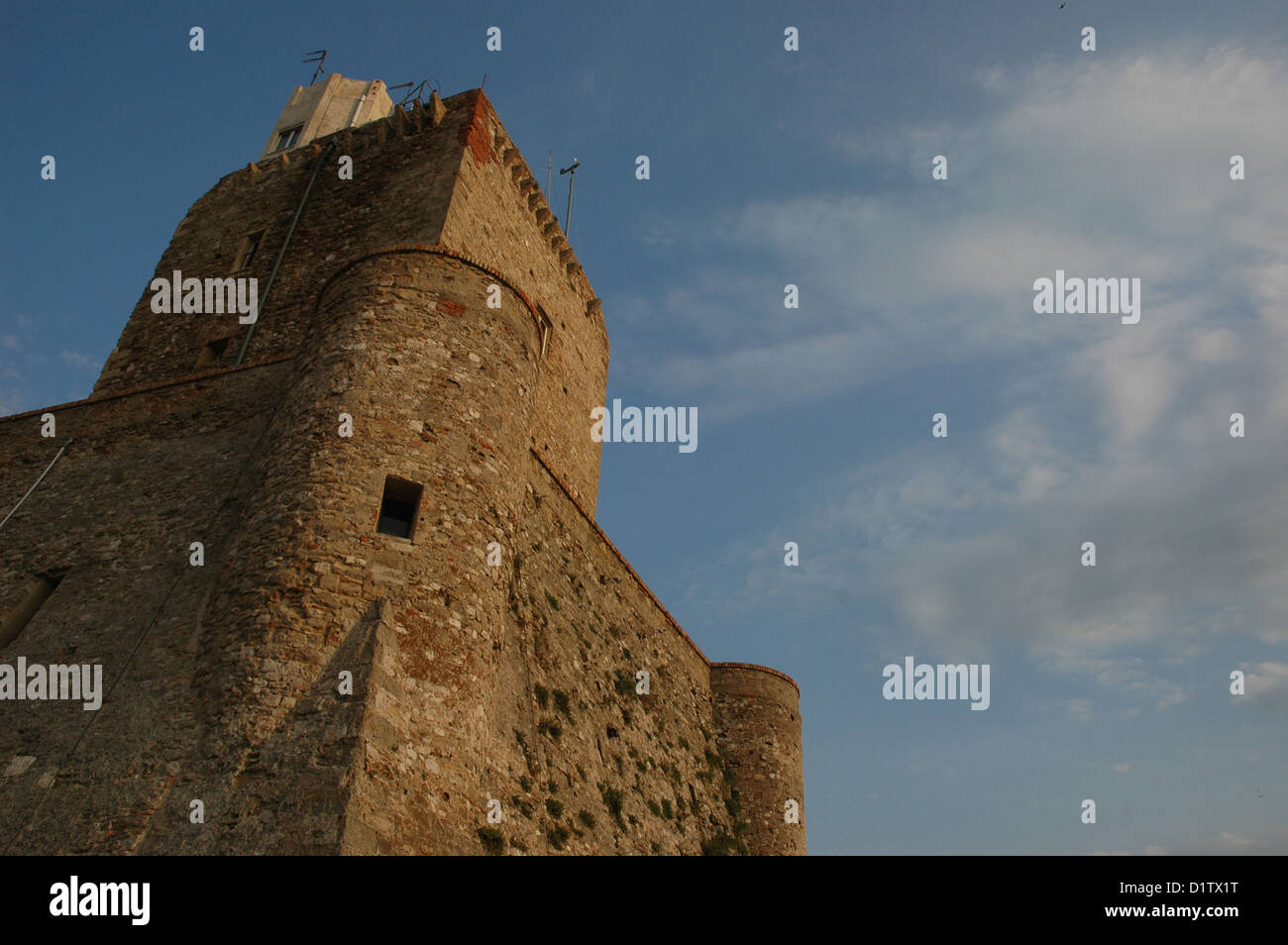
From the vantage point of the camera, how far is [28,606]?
493 inches

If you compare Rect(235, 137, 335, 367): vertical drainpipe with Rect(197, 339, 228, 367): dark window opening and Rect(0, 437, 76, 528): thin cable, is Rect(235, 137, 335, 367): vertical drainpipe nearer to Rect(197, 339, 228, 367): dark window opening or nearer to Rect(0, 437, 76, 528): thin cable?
Rect(197, 339, 228, 367): dark window opening

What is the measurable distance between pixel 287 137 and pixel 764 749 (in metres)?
30.3

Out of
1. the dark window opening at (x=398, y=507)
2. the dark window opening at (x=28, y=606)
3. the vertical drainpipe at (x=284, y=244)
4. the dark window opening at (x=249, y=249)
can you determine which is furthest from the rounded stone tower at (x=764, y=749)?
the dark window opening at (x=249, y=249)

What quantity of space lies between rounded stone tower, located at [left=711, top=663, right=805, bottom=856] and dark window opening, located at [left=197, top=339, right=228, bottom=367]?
1336 centimetres

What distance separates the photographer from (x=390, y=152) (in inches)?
790

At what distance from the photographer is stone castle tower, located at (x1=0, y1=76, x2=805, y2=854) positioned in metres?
8.50

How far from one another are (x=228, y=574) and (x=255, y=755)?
96.1 inches

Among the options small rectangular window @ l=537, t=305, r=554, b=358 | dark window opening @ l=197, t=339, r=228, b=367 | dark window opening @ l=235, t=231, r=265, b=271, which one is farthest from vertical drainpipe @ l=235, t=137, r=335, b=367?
small rectangular window @ l=537, t=305, r=554, b=358

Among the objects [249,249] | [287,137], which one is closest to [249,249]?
[249,249]

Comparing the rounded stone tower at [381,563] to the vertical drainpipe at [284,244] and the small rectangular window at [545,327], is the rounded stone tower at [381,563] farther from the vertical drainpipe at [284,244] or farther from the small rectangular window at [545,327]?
the small rectangular window at [545,327]

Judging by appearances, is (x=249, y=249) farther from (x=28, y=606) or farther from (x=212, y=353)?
(x=28, y=606)

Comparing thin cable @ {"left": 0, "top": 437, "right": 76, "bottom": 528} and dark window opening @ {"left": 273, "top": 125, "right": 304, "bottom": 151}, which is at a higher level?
dark window opening @ {"left": 273, "top": 125, "right": 304, "bottom": 151}
